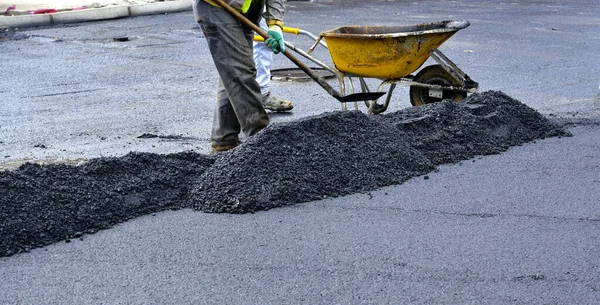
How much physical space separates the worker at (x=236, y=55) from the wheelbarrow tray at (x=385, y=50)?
76 centimetres

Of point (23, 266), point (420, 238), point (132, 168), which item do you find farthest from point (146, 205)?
point (420, 238)

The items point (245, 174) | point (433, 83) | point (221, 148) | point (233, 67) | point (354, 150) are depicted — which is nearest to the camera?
point (245, 174)

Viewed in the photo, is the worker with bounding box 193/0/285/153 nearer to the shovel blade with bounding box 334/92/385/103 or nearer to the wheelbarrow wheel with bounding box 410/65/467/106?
the shovel blade with bounding box 334/92/385/103

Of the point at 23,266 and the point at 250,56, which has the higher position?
the point at 250,56

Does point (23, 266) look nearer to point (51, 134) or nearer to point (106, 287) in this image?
point (106, 287)

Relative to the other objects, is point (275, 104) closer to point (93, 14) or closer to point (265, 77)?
point (265, 77)

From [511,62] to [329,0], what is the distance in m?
9.22

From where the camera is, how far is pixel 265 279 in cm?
426

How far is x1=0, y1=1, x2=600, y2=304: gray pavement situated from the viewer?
13.5ft

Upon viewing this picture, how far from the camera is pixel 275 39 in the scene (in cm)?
661

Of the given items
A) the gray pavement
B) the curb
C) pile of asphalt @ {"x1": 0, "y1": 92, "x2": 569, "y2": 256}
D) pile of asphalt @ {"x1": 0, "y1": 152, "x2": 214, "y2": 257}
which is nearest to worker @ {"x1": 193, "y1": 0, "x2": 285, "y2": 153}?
the gray pavement

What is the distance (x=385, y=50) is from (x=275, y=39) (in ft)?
3.32

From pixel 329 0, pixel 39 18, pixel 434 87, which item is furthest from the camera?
pixel 329 0

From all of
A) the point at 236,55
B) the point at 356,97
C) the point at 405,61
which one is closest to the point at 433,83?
the point at 405,61
